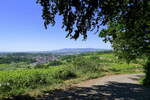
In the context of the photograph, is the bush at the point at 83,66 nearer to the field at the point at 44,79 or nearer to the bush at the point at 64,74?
the field at the point at 44,79

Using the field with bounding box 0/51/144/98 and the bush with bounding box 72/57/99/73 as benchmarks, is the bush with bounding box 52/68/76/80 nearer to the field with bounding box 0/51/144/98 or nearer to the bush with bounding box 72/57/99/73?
the field with bounding box 0/51/144/98

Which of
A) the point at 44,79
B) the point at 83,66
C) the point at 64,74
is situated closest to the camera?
the point at 44,79

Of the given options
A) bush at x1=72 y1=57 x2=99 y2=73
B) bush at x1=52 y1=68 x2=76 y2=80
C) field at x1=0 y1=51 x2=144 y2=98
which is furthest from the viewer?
bush at x1=72 y1=57 x2=99 y2=73

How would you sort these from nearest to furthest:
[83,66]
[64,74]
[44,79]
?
[44,79], [64,74], [83,66]

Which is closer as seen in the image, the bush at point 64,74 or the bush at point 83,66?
the bush at point 64,74

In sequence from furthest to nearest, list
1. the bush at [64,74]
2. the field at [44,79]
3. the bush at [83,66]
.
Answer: the bush at [83,66]
the bush at [64,74]
the field at [44,79]

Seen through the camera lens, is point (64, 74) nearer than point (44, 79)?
No

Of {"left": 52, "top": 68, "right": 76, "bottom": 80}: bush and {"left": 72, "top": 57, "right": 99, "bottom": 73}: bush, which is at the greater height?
{"left": 72, "top": 57, "right": 99, "bottom": 73}: bush

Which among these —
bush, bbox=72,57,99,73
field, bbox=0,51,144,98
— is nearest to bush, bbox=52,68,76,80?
field, bbox=0,51,144,98

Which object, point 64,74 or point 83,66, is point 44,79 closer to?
point 64,74

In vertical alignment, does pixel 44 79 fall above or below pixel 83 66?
below

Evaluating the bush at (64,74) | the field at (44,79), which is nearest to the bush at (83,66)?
the field at (44,79)

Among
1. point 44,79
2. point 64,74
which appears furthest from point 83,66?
point 44,79

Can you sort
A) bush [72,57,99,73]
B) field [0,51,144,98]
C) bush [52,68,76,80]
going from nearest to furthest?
1. field [0,51,144,98]
2. bush [52,68,76,80]
3. bush [72,57,99,73]
